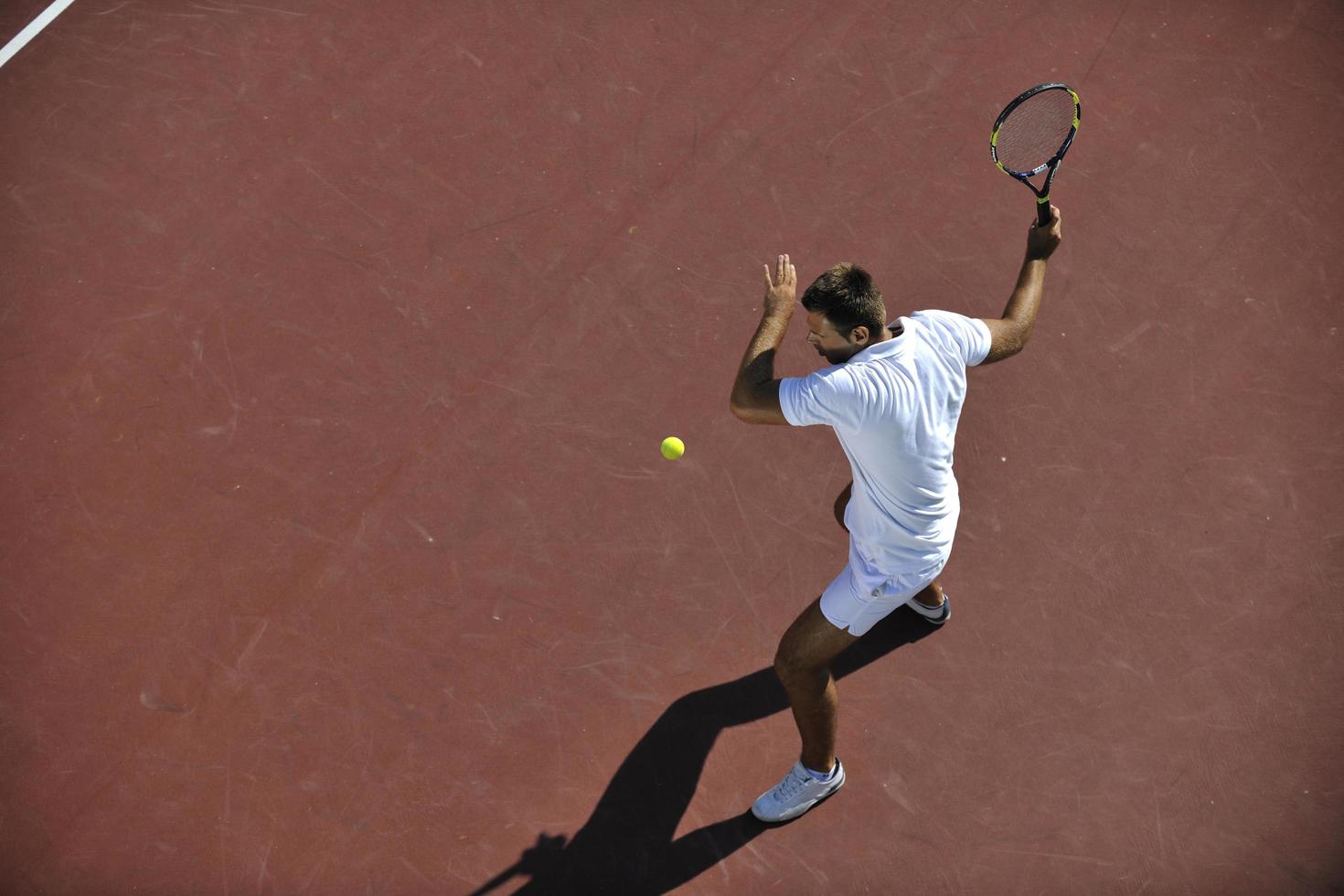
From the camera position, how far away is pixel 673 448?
507cm

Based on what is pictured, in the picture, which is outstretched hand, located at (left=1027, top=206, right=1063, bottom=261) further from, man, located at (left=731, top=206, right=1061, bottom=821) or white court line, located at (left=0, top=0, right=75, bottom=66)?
white court line, located at (left=0, top=0, right=75, bottom=66)

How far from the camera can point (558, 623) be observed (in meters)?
4.79

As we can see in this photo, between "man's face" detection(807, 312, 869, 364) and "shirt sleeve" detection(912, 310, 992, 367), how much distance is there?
333 millimetres

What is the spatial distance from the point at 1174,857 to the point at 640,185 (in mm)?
4258

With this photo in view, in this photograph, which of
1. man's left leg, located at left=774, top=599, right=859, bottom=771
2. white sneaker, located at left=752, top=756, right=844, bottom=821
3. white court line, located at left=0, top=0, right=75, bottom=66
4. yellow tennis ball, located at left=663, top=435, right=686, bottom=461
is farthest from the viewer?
white court line, located at left=0, top=0, right=75, bottom=66

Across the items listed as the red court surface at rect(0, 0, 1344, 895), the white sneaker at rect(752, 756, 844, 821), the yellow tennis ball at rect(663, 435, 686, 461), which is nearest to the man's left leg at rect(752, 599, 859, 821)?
the white sneaker at rect(752, 756, 844, 821)

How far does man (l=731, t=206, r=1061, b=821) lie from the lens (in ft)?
11.5

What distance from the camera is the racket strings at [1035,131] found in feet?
14.5

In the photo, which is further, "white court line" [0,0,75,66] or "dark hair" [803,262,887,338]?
"white court line" [0,0,75,66]

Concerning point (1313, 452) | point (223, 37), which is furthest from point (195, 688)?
point (1313, 452)

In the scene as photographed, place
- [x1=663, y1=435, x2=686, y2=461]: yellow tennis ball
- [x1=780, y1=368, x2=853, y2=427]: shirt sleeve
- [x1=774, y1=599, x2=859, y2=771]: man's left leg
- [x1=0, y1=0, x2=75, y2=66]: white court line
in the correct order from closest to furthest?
[x1=780, y1=368, x2=853, y2=427]: shirt sleeve, [x1=774, y1=599, x2=859, y2=771]: man's left leg, [x1=663, y1=435, x2=686, y2=461]: yellow tennis ball, [x1=0, y1=0, x2=75, y2=66]: white court line

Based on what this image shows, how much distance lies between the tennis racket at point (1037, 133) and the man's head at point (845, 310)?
130 centimetres

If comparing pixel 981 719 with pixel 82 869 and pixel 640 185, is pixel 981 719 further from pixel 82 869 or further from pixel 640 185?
pixel 82 869

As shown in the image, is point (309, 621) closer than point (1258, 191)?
Yes
